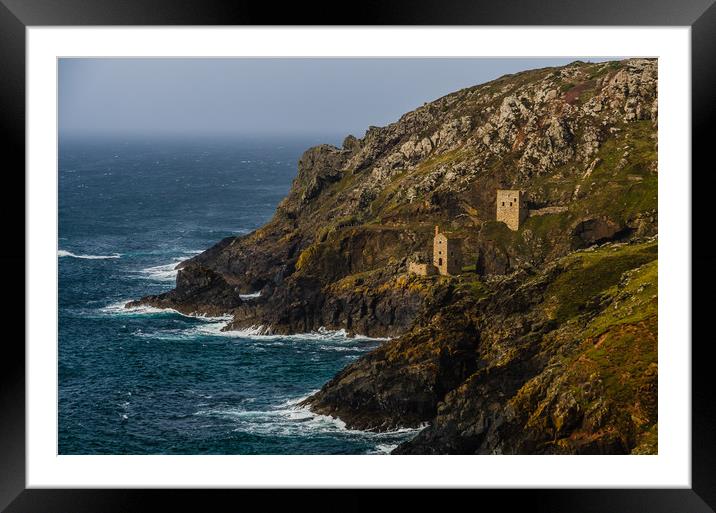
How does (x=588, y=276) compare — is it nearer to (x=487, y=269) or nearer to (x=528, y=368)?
(x=528, y=368)

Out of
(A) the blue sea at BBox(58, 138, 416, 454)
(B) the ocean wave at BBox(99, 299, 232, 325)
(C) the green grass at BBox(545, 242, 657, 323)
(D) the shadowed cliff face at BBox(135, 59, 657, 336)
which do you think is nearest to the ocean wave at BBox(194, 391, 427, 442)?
(A) the blue sea at BBox(58, 138, 416, 454)

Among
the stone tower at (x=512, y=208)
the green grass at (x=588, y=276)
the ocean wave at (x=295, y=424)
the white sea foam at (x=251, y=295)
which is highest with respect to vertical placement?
the stone tower at (x=512, y=208)

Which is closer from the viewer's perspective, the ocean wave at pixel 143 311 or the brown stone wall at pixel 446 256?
the brown stone wall at pixel 446 256

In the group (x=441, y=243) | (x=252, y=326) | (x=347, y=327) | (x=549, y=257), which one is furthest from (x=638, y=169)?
(x=252, y=326)

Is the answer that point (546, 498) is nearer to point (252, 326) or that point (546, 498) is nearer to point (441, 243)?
point (441, 243)
